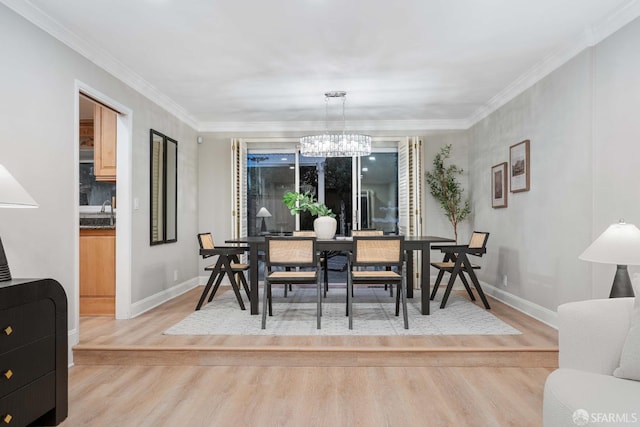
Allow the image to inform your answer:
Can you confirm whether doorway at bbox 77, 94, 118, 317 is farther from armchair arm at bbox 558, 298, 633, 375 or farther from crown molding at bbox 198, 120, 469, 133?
armchair arm at bbox 558, 298, 633, 375

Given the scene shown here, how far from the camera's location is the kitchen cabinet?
13.9 feet

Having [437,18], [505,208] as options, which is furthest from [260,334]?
[505,208]

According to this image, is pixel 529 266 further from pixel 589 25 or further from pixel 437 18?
pixel 437 18

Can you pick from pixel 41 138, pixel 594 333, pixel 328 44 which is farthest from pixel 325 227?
pixel 594 333

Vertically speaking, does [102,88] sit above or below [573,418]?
above

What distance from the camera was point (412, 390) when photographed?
2.65 m

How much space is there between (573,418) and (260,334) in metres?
2.55

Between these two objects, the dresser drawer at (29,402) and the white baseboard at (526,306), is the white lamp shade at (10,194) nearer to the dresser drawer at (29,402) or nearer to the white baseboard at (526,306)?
the dresser drawer at (29,402)

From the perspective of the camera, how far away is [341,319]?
4047 mm

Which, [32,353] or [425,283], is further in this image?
[425,283]

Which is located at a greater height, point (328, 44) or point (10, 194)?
point (328, 44)

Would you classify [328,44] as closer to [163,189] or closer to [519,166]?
[519,166]

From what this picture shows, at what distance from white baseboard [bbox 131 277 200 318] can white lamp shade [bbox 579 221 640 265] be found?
3.88m

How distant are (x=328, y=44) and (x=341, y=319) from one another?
247cm
